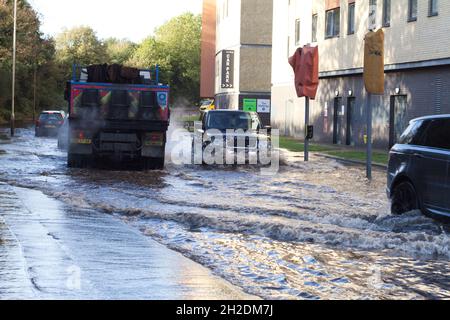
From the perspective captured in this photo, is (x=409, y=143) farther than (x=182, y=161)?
No

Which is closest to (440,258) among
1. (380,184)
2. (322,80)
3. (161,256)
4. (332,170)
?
(161,256)

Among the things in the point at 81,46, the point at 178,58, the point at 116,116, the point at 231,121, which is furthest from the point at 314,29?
the point at 178,58

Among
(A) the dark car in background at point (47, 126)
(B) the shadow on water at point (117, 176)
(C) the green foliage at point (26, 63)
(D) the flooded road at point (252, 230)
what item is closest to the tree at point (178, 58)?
(C) the green foliage at point (26, 63)

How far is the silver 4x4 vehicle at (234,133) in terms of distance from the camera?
2548 cm

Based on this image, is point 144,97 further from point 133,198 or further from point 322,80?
point 322,80

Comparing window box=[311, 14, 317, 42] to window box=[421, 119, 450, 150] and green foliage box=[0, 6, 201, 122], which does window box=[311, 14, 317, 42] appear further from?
window box=[421, 119, 450, 150]

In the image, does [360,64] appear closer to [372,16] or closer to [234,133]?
[372,16]

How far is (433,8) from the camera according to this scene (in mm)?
31250

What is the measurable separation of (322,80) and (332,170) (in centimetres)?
2001

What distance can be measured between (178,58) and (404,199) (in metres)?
107

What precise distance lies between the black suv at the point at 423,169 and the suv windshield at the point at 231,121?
14.0 meters

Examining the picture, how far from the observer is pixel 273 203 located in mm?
15477

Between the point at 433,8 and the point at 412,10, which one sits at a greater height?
the point at 412,10

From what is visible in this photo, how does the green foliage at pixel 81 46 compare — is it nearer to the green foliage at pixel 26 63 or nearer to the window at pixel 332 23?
the green foliage at pixel 26 63
